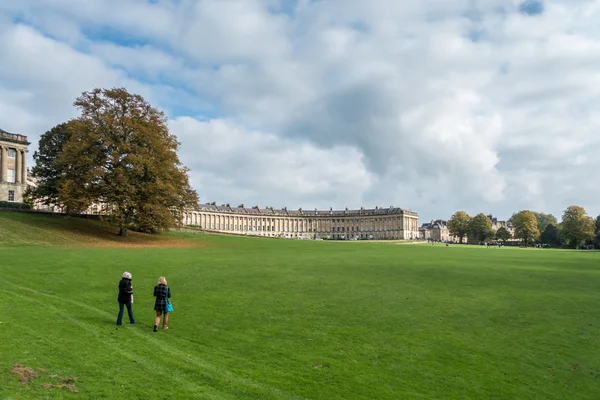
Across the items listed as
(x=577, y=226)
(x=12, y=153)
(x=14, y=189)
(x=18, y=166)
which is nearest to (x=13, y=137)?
(x=12, y=153)

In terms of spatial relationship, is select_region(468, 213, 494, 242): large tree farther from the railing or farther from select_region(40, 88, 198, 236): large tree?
the railing

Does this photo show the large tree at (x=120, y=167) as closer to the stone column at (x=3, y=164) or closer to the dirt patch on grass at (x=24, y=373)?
the stone column at (x=3, y=164)

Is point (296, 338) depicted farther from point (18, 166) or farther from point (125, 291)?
point (18, 166)

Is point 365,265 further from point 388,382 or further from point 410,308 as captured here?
point 388,382

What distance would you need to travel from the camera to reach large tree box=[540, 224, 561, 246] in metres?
149

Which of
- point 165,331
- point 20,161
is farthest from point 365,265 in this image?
point 20,161

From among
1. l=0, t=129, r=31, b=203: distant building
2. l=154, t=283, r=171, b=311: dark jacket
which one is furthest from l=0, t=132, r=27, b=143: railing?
l=154, t=283, r=171, b=311: dark jacket

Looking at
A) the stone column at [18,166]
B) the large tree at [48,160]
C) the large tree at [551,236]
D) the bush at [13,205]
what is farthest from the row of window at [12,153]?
the large tree at [551,236]

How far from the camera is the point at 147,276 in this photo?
24.3 meters

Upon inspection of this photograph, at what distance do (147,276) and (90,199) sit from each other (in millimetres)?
31590

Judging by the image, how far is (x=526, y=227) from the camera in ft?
476

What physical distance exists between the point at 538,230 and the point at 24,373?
549 ft

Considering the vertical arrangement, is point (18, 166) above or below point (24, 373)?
above

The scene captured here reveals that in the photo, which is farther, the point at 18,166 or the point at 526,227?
the point at 526,227
